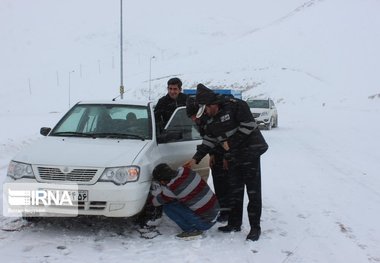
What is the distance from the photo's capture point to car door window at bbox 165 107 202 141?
22.0ft

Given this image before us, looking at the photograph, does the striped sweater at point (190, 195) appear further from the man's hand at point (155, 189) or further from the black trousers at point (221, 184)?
the black trousers at point (221, 184)

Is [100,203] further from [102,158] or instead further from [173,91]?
[173,91]

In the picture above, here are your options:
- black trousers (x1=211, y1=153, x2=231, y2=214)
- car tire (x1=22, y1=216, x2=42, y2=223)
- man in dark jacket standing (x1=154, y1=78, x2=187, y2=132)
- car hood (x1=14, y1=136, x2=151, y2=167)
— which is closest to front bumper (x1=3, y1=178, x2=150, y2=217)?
car hood (x1=14, y1=136, x2=151, y2=167)

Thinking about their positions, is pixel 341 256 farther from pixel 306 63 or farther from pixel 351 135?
pixel 306 63

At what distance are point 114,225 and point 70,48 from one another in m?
76.8

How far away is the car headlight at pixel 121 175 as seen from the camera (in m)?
4.98

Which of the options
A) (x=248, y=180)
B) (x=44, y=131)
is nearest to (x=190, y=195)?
(x=248, y=180)

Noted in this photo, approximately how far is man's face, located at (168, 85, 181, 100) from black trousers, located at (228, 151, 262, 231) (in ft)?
6.41

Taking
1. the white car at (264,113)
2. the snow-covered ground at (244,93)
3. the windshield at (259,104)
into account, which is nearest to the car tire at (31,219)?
the snow-covered ground at (244,93)

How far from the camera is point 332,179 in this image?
8977 mm

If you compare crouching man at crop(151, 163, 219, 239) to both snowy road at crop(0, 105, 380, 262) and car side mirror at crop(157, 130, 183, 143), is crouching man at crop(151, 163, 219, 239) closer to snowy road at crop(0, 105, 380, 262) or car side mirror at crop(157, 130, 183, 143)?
snowy road at crop(0, 105, 380, 262)

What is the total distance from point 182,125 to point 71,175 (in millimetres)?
2307

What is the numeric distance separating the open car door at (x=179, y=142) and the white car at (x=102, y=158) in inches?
0.5

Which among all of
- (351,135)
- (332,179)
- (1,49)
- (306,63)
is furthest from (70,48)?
(332,179)
